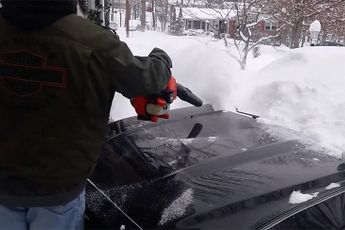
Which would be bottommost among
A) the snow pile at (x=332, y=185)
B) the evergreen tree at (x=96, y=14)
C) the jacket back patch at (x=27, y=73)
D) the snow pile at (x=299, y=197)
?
the snow pile at (x=332, y=185)

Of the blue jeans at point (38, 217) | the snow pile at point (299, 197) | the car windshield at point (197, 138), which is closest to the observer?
the blue jeans at point (38, 217)

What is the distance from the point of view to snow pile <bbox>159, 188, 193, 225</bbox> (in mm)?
1582

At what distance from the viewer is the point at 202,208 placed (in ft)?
5.27

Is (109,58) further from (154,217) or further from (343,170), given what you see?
(343,170)

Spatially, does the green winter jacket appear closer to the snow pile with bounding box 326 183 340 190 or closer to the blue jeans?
the blue jeans

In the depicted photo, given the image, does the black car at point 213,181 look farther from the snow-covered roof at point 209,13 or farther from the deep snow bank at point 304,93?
the snow-covered roof at point 209,13

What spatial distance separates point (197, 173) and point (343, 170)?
74 centimetres

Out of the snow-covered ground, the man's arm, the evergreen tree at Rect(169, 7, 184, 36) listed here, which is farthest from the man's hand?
the evergreen tree at Rect(169, 7, 184, 36)

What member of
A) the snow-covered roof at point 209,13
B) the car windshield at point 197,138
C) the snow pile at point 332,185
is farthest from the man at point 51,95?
the snow-covered roof at point 209,13

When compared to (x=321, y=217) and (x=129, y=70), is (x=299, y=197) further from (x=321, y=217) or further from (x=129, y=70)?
(x=129, y=70)

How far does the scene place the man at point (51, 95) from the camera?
1.42 metres

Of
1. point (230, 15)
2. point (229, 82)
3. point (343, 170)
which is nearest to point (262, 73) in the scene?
point (229, 82)

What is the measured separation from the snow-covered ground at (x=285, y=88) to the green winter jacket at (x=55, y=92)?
217 centimetres

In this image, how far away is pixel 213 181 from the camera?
5.93 ft
